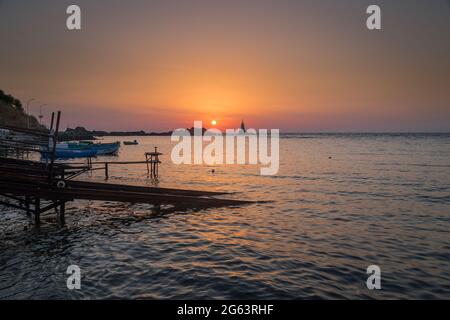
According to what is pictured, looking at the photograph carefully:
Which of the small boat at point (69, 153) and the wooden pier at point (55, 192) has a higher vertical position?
the small boat at point (69, 153)

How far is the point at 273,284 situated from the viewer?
8.97 m

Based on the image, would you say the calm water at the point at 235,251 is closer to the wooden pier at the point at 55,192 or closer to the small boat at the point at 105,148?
the wooden pier at the point at 55,192

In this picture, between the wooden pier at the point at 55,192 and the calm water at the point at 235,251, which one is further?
the wooden pier at the point at 55,192

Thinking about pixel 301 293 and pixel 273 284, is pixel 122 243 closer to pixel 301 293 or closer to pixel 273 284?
pixel 273 284

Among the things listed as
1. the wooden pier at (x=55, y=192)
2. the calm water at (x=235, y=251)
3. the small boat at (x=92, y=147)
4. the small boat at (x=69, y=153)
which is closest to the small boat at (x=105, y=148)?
the small boat at (x=92, y=147)

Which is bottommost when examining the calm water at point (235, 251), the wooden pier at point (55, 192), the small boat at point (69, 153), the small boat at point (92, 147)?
the calm water at point (235, 251)

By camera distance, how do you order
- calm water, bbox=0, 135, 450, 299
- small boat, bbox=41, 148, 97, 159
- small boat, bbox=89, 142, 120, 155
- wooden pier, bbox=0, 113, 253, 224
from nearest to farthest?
A: calm water, bbox=0, 135, 450, 299, wooden pier, bbox=0, 113, 253, 224, small boat, bbox=41, 148, 97, 159, small boat, bbox=89, 142, 120, 155

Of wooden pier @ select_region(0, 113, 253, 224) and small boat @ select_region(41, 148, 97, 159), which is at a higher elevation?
small boat @ select_region(41, 148, 97, 159)

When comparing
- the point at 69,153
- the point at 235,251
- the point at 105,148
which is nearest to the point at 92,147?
the point at 105,148

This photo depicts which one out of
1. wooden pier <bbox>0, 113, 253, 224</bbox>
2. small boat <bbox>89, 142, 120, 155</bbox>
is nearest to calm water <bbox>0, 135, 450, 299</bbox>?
wooden pier <bbox>0, 113, 253, 224</bbox>

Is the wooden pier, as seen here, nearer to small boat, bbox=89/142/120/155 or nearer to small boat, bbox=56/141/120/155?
small boat, bbox=56/141/120/155

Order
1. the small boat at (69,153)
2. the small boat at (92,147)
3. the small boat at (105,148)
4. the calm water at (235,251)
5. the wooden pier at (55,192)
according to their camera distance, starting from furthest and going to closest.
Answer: the small boat at (105,148) < the small boat at (92,147) < the small boat at (69,153) < the wooden pier at (55,192) < the calm water at (235,251)

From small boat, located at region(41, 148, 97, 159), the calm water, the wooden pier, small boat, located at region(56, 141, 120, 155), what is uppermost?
small boat, located at region(56, 141, 120, 155)

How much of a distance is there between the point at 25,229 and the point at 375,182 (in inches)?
1136
